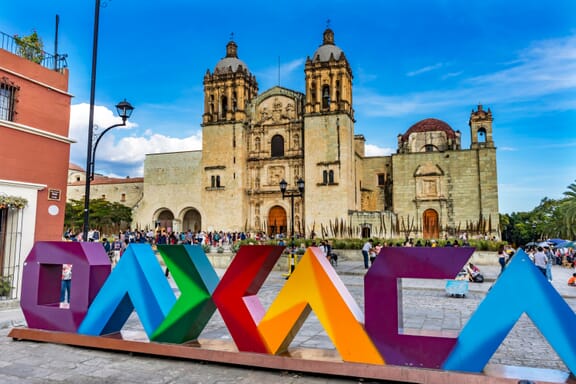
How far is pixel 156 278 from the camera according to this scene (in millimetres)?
5898

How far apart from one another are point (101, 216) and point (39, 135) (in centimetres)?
2795

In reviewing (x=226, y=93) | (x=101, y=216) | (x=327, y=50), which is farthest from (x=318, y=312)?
(x=101, y=216)

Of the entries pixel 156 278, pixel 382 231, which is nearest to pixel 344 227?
pixel 382 231

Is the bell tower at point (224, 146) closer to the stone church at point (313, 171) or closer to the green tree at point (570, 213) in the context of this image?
the stone church at point (313, 171)

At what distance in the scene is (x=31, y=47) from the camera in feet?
35.1

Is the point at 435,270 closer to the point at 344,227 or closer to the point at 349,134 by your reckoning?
the point at 344,227

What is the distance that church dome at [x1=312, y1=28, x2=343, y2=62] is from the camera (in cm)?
3350

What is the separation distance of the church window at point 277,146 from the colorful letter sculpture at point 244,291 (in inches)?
1166

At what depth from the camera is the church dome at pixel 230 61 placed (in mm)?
36219

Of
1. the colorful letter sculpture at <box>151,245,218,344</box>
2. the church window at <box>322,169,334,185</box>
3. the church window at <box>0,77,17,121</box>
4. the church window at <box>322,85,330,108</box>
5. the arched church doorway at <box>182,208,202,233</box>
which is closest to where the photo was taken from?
the colorful letter sculpture at <box>151,245,218,344</box>

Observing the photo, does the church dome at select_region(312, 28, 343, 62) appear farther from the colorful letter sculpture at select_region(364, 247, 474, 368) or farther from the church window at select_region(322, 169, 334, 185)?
the colorful letter sculpture at select_region(364, 247, 474, 368)

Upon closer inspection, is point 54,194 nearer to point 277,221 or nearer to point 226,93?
point 277,221

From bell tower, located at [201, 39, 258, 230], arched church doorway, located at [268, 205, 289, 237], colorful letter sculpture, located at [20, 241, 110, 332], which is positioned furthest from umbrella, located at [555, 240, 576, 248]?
colorful letter sculpture, located at [20, 241, 110, 332]

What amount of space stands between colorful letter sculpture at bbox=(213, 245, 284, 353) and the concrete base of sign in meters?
0.26
